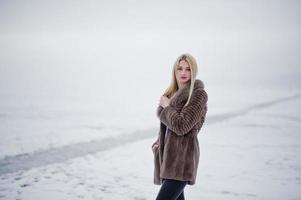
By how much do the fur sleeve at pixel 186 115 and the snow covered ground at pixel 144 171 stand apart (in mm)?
2752

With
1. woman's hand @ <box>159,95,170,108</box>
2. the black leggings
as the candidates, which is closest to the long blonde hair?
woman's hand @ <box>159,95,170,108</box>

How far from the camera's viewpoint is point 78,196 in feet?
16.3

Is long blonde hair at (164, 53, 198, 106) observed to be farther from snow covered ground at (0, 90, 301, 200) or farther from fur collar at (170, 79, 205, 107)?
snow covered ground at (0, 90, 301, 200)

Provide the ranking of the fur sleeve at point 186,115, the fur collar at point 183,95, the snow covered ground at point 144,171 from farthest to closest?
1. the snow covered ground at point 144,171
2. the fur collar at point 183,95
3. the fur sleeve at point 186,115

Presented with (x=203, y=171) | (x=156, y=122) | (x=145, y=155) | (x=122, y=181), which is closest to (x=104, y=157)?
(x=145, y=155)

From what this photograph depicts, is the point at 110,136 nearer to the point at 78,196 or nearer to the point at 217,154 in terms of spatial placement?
the point at 217,154

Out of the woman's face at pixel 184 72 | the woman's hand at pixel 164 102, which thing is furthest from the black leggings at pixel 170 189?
the woman's face at pixel 184 72

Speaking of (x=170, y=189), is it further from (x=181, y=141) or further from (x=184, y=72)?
(x=184, y=72)

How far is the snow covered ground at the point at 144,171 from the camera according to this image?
204 inches

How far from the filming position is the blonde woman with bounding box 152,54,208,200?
8.41 feet

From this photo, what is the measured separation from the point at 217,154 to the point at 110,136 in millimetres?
3538

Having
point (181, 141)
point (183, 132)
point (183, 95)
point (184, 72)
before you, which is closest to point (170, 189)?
point (181, 141)

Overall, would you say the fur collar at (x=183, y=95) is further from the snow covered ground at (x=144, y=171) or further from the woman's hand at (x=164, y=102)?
the snow covered ground at (x=144, y=171)

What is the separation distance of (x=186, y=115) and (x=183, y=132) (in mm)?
130
